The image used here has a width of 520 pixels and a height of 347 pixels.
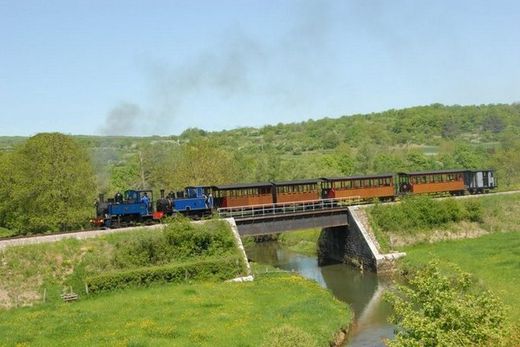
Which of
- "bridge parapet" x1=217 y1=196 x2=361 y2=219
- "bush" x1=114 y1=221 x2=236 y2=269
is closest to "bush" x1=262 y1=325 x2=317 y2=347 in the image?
"bush" x1=114 y1=221 x2=236 y2=269

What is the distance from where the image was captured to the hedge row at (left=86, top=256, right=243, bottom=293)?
37000mm

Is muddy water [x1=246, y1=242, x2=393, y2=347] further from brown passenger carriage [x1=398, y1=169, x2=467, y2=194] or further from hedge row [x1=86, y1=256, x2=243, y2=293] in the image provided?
brown passenger carriage [x1=398, y1=169, x2=467, y2=194]

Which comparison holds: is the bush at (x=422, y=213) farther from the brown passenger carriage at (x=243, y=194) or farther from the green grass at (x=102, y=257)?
the green grass at (x=102, y=257)

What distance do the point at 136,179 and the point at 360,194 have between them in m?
53.1

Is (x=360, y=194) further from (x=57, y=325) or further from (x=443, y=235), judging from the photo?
(x=57, y=325)

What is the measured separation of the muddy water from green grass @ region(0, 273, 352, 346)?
4.79 feet

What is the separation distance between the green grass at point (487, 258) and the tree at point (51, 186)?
29800 millimetres

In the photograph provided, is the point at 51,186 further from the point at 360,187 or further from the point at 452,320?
the point at 452,320

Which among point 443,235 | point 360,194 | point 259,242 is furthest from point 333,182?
point 259,242

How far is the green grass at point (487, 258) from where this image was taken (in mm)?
35031

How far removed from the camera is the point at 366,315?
1378 inches

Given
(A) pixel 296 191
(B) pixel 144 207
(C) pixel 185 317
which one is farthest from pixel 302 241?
(C) pixel 185 317

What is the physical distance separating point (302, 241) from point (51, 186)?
1172 inches

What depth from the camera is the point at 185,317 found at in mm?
29172
